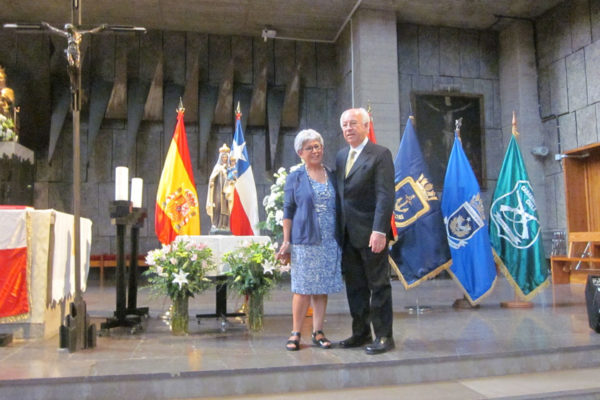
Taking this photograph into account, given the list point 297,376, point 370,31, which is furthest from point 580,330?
point 370,31

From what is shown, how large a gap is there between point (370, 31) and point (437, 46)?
1716 millimetres

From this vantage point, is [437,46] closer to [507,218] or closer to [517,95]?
[517,95]

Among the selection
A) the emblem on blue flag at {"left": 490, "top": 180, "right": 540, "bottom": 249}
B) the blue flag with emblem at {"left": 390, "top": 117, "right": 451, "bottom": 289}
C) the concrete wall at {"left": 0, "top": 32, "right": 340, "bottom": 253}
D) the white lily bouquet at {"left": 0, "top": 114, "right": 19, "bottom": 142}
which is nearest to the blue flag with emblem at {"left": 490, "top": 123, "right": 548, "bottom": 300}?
the emblem on blue flag at {"left": 490, "top": 180, "right": 540, "bottom": 249}

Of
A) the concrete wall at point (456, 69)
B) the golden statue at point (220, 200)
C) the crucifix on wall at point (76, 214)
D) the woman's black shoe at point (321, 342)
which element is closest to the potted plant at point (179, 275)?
the crucifix on wall at point (76, 214)

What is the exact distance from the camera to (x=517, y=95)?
9836mm

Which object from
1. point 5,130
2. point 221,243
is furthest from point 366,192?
point 5,130

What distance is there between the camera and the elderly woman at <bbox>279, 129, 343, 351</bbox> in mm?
3197

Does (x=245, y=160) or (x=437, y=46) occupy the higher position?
(x=437, y=46)

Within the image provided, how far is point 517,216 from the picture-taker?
5.38 meters

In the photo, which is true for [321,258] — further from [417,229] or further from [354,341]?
[417,229]

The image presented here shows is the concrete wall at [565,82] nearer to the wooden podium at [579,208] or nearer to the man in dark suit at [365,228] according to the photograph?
the wooden podium at [579,208]

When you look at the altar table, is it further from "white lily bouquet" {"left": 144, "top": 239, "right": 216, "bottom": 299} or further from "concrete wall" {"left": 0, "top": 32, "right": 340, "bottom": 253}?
"concrete wall" {"left": 0, "top": 32, "right": 340, "bottom": 253}

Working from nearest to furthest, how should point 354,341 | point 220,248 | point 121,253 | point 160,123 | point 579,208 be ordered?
point 354,341 → point 121,253 → point 220,248 → point 579,208 → point 160,123

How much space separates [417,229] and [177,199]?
2596 mm
